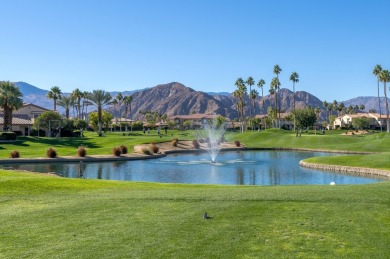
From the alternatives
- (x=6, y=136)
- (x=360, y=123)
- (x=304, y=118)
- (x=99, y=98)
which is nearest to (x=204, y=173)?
(x=6, y=136)

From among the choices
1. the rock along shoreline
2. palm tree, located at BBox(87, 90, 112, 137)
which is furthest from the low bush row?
palm tree, located at BBox(87, 90, 112, 137)

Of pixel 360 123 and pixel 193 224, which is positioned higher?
pixel 360 123

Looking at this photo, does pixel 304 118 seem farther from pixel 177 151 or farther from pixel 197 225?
pixel 197 225

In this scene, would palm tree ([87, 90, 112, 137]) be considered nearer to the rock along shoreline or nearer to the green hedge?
the green hedge

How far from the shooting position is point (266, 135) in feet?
317

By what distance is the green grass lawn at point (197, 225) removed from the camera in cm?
940

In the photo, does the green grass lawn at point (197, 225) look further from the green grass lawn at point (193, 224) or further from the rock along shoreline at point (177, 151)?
the rock along shoreline at point (177, 151)

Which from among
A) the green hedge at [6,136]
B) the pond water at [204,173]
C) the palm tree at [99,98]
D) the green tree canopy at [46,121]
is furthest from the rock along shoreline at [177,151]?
the palm tree at [99,98]

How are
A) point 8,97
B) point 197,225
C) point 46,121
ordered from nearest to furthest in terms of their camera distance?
point 197,225 < point 8,97 < point 46,121

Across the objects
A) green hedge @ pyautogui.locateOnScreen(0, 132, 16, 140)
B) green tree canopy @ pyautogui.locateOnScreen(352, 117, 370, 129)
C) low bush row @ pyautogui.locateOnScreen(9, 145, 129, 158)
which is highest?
green tree canopy @ pyautogui.locateOnScreen(352, 117, 370, 129)

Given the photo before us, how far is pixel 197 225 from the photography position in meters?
11.5

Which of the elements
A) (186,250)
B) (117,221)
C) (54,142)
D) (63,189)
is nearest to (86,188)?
(63,189)

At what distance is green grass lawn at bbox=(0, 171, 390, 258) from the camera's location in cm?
940

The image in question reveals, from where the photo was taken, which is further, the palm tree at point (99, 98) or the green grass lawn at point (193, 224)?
the palm tree at point (99, 98)
